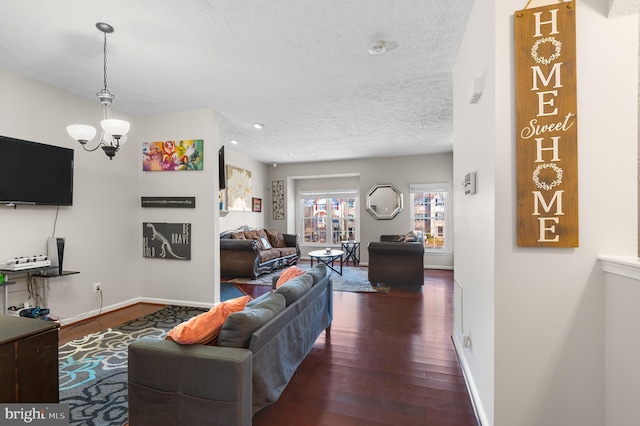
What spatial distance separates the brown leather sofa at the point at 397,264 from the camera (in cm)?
498

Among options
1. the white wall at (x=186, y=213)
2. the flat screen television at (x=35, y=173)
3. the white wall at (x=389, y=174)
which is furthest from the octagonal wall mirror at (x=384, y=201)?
the flat screen television at (x=35, y=173)

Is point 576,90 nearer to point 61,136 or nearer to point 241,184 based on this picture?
point 61,136

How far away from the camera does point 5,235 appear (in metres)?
2.86

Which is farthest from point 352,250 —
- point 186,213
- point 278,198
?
point 186,213

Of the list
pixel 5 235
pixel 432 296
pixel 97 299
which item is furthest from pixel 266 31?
pixel 432 296

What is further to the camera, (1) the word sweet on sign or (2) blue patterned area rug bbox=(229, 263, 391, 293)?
(2) blue patterned area rug bbox=(229, 263, 391, 293)

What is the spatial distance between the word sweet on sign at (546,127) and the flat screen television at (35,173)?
14.2 feet

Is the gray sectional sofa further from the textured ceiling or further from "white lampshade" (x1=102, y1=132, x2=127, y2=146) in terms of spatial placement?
the textured ceiling

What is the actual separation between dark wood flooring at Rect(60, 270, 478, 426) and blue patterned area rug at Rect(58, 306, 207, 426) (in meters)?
0.35

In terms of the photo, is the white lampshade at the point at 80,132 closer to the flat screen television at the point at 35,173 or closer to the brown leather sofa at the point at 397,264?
the flat screen television at the point at 35,173

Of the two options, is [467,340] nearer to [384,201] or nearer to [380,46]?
[380,46]

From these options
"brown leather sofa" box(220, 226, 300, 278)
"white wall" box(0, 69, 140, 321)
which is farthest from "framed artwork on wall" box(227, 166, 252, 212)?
"white wall" box(0, 69, 140, 321)

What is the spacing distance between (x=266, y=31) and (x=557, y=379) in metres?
2.99

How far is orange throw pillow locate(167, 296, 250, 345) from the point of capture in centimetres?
157
